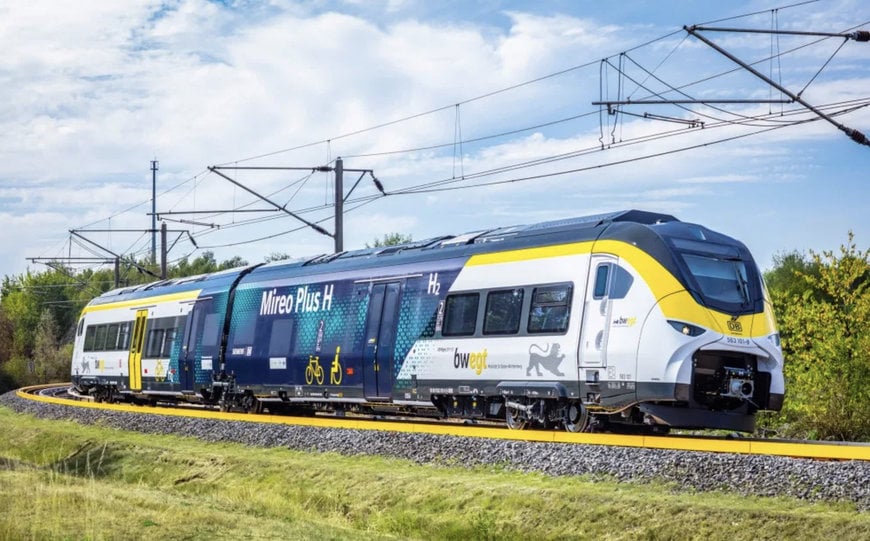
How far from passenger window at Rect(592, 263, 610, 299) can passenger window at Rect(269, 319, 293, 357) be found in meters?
9.45

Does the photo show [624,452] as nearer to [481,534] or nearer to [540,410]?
[481,534]

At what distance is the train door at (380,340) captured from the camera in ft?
68.4

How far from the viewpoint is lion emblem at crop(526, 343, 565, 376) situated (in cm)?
1706

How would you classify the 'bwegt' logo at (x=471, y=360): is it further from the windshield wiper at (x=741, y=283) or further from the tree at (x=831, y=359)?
the tree at (x=831, y=359)

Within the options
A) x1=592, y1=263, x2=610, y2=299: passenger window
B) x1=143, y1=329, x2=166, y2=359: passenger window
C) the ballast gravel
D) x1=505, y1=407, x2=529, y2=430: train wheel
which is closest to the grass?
the ballast gravel

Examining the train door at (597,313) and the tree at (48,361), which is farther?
the tree at (48,361)

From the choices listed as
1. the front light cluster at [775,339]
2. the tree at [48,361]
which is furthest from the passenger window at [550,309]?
the tree at [48,361]

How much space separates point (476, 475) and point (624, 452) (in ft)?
7.48

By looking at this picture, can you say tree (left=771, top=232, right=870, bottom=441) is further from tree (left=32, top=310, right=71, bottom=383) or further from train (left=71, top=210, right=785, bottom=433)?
tree (left=32, top=310, right=71, bottom=383)

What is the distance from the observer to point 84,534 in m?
11.2

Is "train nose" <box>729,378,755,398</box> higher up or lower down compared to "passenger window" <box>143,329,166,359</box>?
lower down

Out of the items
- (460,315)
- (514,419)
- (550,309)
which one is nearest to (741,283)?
(550,309)

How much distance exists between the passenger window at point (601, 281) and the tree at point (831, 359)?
6.03 meters

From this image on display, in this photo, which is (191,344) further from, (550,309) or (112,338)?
(550,309)
